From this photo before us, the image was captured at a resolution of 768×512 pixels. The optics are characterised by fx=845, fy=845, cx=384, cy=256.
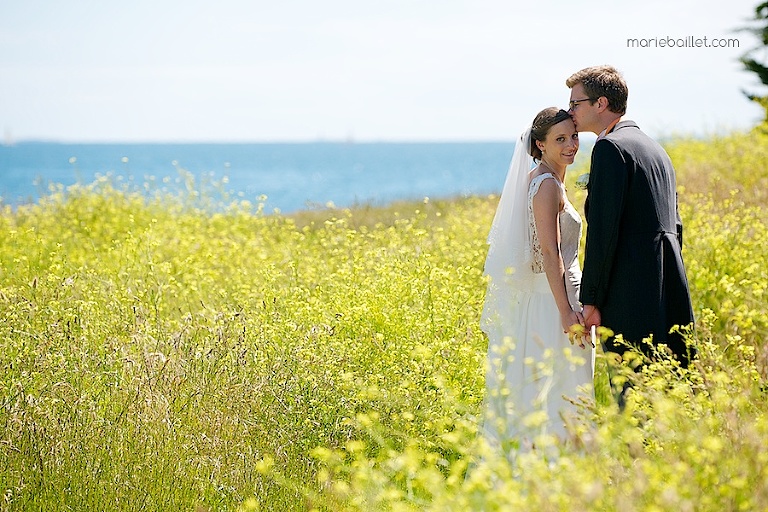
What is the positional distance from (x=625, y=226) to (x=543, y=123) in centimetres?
68

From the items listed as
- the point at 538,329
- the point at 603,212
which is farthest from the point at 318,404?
the point at 603,212

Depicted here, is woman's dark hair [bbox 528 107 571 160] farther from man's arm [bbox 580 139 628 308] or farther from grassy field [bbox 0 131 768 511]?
grassy field [bbox 0 131 768 511]

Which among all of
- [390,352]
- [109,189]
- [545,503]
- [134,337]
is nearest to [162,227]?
[109,189]

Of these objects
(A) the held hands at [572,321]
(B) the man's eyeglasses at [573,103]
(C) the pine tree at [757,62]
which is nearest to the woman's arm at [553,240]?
(A) the held hands at [572,321]

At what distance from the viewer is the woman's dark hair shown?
4.32 m

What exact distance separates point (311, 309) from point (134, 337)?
987 mm

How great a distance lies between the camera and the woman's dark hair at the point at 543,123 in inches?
170

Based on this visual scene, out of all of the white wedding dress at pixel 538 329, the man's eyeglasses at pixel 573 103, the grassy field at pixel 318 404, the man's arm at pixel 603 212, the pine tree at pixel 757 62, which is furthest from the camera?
the pine tree at pixel 757 62

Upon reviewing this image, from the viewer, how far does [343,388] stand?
14.3ft

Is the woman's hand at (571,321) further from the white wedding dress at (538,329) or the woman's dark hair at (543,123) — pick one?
the woman's dark hair at (543,123)

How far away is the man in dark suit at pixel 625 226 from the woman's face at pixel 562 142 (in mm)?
57

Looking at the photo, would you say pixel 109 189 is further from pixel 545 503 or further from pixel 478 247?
pixel 545 503

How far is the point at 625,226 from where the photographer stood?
4.19 meters

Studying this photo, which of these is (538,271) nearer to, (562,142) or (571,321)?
(571,321)
